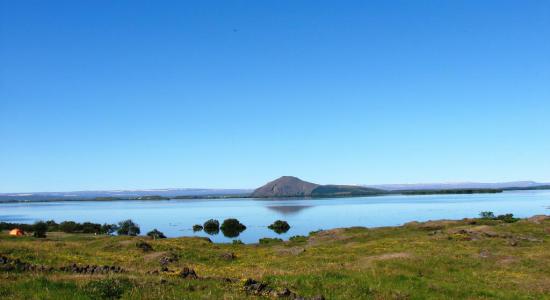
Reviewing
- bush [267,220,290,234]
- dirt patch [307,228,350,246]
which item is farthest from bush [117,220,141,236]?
dirt patch [307,228,350,246]

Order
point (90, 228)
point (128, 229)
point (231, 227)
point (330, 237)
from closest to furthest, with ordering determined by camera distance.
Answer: point (330, 237) → point (90, 228) → point (128, 229) → point (231, 227)

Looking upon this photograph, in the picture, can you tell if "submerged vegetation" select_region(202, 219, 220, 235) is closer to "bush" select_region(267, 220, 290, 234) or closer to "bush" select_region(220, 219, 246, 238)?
"bush" select_region(220, 219, 246, 238)

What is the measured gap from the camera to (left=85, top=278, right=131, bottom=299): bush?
1494cm

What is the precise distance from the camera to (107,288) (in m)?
15.4

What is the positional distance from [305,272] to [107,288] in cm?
1391

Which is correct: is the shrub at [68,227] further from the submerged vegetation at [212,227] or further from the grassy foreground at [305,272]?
the grassy foreground at [305,272]

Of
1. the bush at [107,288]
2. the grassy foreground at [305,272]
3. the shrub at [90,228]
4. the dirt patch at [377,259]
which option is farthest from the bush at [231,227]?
the bush at [107,288]

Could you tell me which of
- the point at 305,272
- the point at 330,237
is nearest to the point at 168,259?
the point at 305,272

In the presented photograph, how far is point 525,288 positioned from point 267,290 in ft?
48.7

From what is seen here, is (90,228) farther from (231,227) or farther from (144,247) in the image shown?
(144,247)

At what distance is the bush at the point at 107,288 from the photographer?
14942mm

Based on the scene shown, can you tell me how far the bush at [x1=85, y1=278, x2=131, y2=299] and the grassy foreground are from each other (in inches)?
1.4

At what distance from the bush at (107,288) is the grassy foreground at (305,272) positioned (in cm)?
4

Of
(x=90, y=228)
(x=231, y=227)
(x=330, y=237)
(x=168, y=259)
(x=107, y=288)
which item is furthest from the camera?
(x=231, y=227)
